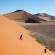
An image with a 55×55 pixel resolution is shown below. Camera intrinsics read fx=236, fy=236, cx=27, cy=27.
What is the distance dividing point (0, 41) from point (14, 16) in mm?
102434

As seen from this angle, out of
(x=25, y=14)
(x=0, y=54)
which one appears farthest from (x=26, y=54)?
(x=25, y=14)

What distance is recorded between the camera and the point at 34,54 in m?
16.2

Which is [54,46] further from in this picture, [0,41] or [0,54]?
[0,54]

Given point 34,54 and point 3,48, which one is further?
point 34,54

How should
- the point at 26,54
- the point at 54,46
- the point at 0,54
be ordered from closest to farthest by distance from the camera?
1. the point at 0,54
2. the point at 26,54
3. the point at 54,46

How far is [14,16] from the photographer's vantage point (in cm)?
11581

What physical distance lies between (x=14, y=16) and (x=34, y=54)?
100 meters

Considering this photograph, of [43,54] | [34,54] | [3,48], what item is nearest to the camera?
[3,48]

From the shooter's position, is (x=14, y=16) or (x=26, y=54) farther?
(x=14, y=16)

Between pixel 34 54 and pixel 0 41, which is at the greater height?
pixel 0 41

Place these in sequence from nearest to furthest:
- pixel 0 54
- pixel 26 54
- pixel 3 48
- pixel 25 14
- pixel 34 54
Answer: pixel 0 54 < pixel 3 48 < pixel 26 54 < pixel 34 54 < pixel 25 14

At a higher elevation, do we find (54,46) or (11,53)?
(11,53)

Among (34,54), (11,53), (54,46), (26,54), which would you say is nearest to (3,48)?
(11,53)

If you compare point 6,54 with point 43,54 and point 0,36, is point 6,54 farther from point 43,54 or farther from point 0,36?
point 43,54
